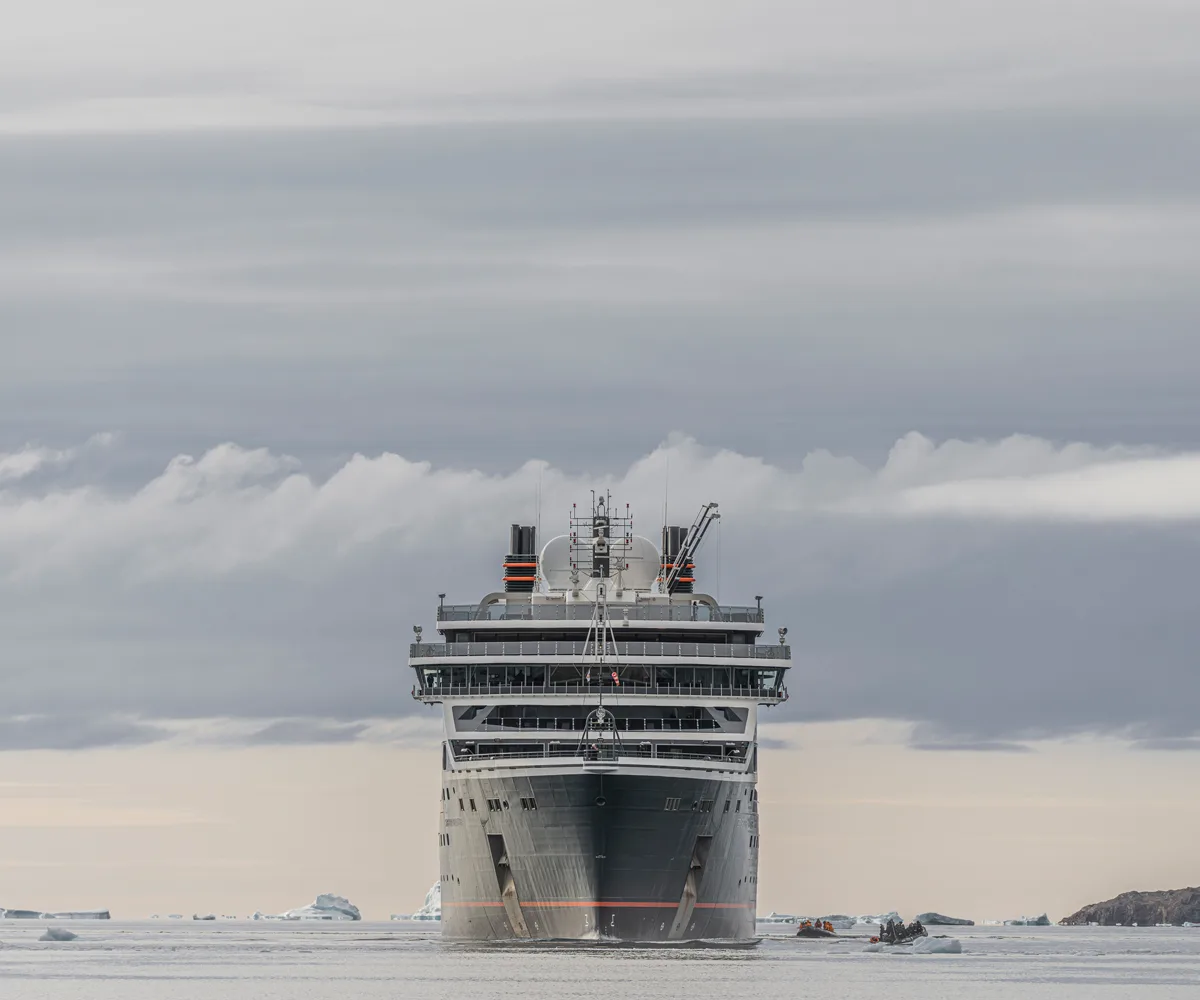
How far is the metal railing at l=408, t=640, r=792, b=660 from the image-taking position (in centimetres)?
12162

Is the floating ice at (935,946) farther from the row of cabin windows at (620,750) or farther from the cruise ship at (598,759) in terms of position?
the row of cabin windows at (620,750)

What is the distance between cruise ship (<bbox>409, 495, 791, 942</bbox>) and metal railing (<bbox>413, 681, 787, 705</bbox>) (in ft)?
0.37

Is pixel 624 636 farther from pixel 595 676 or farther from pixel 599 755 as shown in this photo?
pixel 599 755

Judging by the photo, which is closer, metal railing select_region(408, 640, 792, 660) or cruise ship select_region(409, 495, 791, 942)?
cruise ship select_region(409, 495, 791, 942)

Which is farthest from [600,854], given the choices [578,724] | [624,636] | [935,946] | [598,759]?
[935,946]

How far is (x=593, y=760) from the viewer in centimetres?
11056

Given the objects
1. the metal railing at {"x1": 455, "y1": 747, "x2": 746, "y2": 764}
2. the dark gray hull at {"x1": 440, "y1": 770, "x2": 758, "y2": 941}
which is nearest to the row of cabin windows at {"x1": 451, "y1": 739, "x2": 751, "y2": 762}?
the metal railing at {"x1": 455, "y1": 747, "x2": 746, "y2": 764}

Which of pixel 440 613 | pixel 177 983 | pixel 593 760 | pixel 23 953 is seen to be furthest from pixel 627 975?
pixel 23 953

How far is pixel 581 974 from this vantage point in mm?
96500

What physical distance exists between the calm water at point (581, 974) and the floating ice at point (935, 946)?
0.95 m

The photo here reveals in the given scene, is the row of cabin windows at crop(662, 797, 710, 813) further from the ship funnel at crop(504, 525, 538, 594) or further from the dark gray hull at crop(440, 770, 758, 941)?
the ship funnel at crop(504, 525, 538, 594)

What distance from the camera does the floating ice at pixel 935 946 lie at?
149875 millimetres

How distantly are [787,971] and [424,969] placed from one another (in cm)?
1701

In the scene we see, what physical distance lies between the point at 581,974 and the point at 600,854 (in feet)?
43.8
